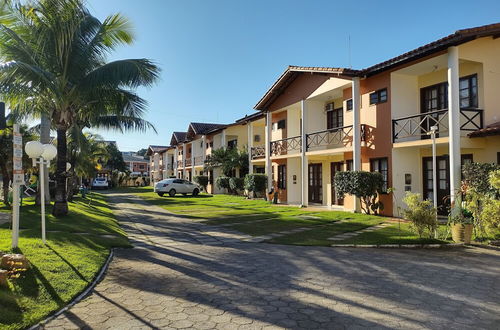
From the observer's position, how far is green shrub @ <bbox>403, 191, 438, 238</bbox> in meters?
8.91

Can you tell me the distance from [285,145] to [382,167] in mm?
7808

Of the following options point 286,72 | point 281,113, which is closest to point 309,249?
point 286,72

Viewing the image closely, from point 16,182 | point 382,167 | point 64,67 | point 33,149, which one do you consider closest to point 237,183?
point 382,167

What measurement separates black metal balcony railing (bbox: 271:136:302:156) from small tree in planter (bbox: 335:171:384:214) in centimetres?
588

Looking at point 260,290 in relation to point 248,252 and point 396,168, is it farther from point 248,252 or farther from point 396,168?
point 396,168

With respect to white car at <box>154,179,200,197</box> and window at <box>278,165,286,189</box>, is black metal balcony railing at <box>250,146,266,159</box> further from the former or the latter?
white car at <box>154,179,200,197</box>

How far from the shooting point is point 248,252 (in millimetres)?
8328

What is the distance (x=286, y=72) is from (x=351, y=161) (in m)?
6.16

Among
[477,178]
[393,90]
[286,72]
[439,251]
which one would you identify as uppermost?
[286,72]

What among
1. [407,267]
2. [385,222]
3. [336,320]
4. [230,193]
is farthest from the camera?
[230,193]

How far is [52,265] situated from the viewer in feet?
20.3

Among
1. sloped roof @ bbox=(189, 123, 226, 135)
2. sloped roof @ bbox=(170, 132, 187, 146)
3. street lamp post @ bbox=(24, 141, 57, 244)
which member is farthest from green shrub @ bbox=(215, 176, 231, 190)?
street lamp post @ bbox=(24, 141, 57, 244)

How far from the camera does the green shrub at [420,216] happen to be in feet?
29.2

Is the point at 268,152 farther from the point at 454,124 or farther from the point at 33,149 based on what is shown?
the point at 33,149
